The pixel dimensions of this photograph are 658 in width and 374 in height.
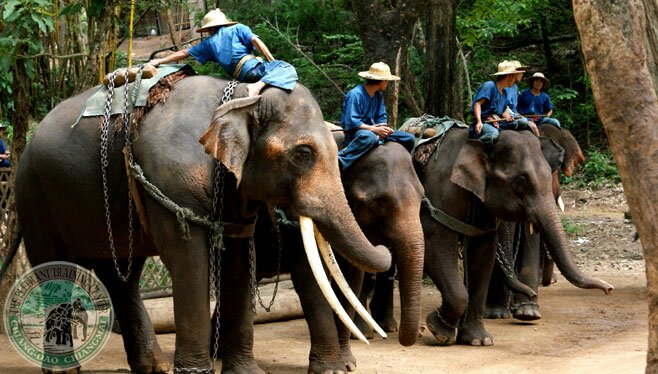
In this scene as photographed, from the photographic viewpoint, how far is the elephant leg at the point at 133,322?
8.41 m

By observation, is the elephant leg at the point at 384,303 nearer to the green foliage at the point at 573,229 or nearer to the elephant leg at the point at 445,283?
the elephant leg at the point at 445,283

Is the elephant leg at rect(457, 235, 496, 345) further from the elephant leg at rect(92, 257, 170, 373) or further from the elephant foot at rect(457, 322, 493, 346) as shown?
the elephant leg at rect(92, 257, 170, 373)

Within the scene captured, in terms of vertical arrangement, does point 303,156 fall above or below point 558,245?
above

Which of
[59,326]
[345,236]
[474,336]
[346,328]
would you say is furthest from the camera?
[474,336]

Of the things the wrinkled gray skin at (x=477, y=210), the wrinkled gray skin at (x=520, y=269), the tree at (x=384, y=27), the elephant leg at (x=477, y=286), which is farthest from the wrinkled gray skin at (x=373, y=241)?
the tree at (x=384, y=27)

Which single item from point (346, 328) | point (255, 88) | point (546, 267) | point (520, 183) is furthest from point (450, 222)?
point (255, 88)

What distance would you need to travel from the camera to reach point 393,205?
29.8 ft

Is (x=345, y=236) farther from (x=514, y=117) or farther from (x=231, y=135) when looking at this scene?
(x=514, y=117)

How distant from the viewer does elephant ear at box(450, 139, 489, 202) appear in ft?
34.7

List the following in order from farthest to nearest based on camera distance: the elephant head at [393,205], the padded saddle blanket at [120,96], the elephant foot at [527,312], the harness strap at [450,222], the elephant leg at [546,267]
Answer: the elephant leg at [546,267] < the elephant foot at [527,312] < the harness strap at [450,222] < the elephant head at [393,205] < the padded saddle blanket at [120,96]

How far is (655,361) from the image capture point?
18.2 feet

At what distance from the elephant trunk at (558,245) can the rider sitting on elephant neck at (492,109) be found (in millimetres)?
936

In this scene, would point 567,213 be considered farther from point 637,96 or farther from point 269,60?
point 637,96

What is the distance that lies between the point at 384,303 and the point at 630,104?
6.01m
